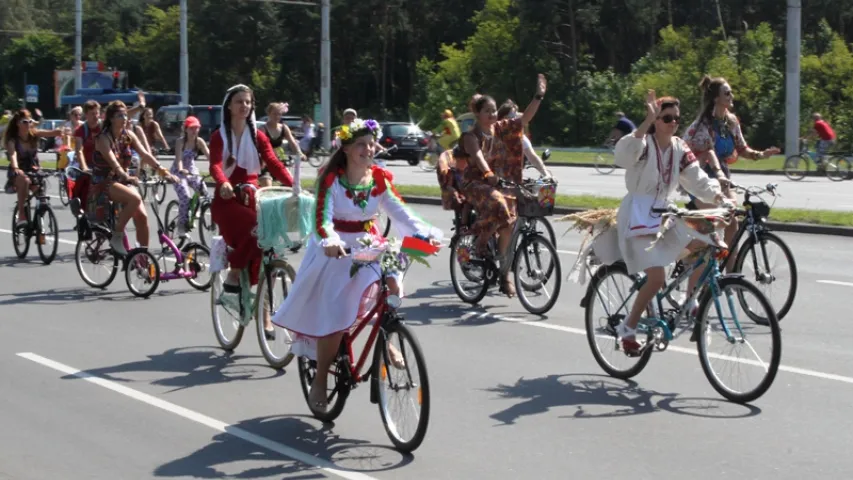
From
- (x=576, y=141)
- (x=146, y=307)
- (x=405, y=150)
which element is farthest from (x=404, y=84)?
(x=146, y=307)

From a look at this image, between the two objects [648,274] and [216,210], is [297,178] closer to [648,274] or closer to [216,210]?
[216,210]

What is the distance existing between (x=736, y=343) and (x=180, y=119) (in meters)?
45.0

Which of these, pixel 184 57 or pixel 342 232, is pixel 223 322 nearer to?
pixel 342 232

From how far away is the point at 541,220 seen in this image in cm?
1159

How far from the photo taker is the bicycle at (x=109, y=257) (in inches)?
481

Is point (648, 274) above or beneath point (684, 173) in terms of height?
beneath

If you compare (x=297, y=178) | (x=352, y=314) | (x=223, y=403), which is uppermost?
(x=297, y=178)

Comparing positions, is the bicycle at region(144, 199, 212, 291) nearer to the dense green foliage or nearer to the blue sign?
the dense green foliage

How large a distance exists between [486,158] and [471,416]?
4.37 meters

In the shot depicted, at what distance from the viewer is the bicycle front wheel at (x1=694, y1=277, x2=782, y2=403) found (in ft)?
23.8

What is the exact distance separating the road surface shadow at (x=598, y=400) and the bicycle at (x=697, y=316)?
0.46 ft

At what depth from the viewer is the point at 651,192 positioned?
7984 mm

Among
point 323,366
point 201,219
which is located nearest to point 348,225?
point 323,366

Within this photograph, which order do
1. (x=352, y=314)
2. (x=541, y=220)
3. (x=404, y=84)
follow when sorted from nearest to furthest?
(x=352, y=314)
(x=541, y=220)
(x=404, y=84)
